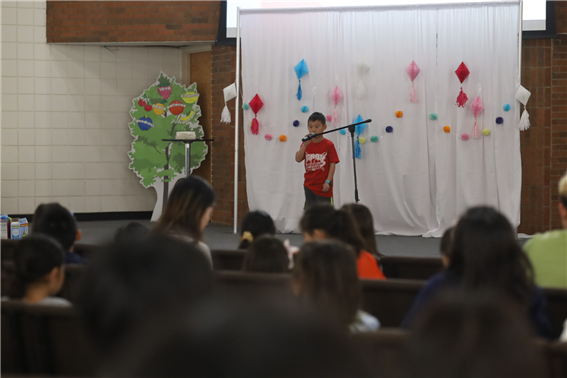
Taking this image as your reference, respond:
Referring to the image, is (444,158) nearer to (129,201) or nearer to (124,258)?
(129,201)

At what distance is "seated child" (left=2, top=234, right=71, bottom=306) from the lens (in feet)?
6.40

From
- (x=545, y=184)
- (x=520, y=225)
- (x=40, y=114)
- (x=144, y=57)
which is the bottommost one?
(x=520, y=225)

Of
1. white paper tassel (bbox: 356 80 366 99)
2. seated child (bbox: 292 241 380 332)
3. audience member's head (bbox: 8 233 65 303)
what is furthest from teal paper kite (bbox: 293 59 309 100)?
seated child (bbox: 292 241 380 332)

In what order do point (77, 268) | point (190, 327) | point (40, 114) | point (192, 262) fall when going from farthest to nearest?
1. point (40, 114)
2. point (77, 268)
3. point (192, 262)
4. point (190, 327)

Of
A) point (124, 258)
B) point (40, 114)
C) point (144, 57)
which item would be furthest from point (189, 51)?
point (124, 258)

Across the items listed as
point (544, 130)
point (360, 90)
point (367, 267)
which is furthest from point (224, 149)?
point (367, 267)

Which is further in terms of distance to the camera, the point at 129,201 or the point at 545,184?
the point at 129,201

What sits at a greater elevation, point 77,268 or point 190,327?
point 190,327

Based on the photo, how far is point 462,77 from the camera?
582 centimetres

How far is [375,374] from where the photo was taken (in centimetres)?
42

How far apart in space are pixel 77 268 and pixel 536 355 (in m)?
1.95

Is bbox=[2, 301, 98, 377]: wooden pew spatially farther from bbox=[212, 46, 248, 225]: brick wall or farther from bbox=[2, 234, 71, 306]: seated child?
bbox=[212, 46, 248, 225]: brick wall

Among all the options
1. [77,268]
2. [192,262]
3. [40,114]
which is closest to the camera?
[192,262]

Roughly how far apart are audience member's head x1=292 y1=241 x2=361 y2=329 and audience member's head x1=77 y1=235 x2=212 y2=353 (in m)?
0.98
